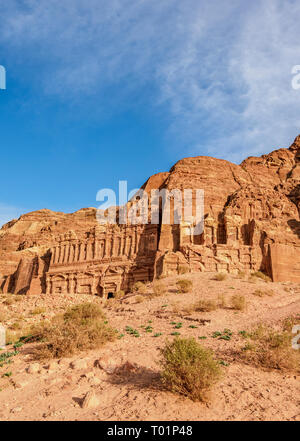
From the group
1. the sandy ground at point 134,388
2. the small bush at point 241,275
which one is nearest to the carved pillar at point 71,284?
the small bush at point 241,275

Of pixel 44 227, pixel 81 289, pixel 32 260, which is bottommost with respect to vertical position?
pixel 81 289

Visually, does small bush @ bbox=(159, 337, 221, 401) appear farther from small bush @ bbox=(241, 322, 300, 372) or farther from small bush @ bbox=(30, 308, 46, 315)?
small bush @ bbox=(30, 308, 46, 315)

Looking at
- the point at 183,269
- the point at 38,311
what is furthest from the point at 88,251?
the point at 38,311

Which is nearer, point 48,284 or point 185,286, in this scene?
point 185,286

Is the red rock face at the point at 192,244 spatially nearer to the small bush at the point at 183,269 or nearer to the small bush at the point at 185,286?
the small bush at the point at 183,269

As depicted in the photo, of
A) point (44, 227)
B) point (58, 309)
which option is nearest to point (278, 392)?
point (58, 309)

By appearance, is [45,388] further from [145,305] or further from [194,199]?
[194,199]

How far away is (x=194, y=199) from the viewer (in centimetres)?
4256

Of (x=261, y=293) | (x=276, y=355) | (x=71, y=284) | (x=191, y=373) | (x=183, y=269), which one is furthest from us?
(x=71, y=284)

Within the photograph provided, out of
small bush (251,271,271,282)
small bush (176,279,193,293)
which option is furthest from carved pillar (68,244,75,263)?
small bush (251,271,271,282)

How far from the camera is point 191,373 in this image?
6.95m

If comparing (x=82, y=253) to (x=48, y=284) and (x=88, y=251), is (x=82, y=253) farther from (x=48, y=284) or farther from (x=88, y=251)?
(x=48, y=284)

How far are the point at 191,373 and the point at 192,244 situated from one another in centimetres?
2773

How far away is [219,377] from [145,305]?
1391 cm
